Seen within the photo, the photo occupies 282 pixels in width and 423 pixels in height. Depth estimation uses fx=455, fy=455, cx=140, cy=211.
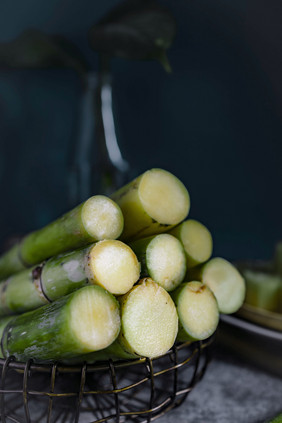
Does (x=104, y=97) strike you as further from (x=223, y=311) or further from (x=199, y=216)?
(x=223, y=311)

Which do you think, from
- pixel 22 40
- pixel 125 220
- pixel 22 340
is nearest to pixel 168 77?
pixel 22 40

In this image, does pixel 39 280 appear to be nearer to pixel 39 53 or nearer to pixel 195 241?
pixel 195 241

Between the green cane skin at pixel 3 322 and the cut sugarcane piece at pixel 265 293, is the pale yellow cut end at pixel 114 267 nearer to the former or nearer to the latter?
the green cane skin at pixel 3 322

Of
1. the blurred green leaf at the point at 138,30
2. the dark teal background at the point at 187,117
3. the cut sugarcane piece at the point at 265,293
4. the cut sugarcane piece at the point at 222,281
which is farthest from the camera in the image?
the dark teal background at the point at 187,117

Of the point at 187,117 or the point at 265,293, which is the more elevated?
the point at 187,117

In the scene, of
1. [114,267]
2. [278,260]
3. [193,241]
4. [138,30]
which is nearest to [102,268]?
[114,267]

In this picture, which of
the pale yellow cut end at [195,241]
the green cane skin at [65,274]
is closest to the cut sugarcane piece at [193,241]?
the pale yellow cut end at [195,241]
